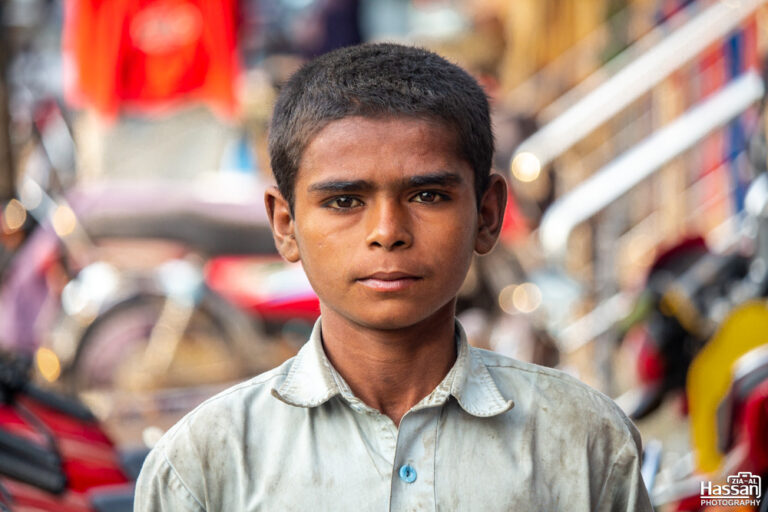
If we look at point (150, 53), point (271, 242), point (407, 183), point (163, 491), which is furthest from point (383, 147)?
point (150, 53)

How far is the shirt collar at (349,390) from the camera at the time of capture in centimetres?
149

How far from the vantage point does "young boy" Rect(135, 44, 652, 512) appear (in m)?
1.45

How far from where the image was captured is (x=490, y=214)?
163 cm

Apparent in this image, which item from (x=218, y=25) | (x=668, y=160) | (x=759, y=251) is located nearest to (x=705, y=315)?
(x=759, y=251)

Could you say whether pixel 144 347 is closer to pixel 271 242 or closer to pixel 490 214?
pixel 271 242

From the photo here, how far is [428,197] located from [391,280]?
5.1 inches

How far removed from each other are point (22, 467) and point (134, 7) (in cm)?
394

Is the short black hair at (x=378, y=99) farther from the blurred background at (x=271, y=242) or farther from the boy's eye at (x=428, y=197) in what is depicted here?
the blurred background at (x=271, y=242)

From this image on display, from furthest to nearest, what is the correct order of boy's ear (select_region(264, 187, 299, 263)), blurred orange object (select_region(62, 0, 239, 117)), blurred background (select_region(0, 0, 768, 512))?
blurred orange object (select_region(62, 0, 239, 117))
blurred background (select_region(0, 0, 768, 512))
boy's ear (select_region(264, 187, 299, 263))

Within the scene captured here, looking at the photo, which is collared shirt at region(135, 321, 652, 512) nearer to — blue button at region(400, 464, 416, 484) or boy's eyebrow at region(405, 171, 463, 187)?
blue button at region(400, 464, 416, 484)

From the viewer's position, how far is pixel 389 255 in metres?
1.43

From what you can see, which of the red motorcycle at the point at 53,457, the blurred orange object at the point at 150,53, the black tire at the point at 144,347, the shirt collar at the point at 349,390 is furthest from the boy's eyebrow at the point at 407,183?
the blurred orange object at the point at 150,53

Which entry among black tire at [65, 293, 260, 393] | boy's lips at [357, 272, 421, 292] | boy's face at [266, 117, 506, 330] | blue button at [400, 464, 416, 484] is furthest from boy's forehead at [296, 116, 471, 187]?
black tire at [65, 293, 260, 393]

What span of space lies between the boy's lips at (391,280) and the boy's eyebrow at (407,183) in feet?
0.39
